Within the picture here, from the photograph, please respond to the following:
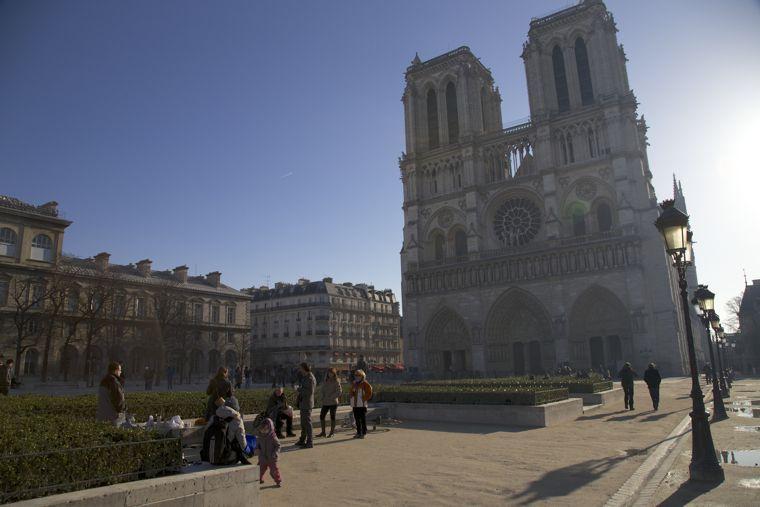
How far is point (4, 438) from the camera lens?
5.70 m

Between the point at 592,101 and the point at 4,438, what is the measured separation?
50530 millimetres

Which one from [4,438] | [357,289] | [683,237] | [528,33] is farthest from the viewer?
[357,289]

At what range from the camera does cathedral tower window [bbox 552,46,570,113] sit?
49406mm

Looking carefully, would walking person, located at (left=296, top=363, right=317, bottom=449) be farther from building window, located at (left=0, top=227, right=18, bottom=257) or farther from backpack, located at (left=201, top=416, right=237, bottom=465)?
building window, located at (left=0, top=227, right=18, bottom=257)

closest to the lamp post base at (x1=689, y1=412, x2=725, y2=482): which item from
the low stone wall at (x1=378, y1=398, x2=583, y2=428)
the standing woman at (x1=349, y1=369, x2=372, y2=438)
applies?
the low stone wall at (x1=378, y1=398, x2=583, y2=428)

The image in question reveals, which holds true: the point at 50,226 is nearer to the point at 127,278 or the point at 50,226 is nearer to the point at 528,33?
the point at 127,278

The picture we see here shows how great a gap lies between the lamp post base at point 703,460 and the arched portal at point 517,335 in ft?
125

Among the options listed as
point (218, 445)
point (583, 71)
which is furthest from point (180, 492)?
point (583, 71)

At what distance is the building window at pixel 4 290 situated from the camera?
3878 centimetres

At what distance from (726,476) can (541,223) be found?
4216 cm

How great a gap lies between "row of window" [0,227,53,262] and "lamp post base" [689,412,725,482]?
46.1m

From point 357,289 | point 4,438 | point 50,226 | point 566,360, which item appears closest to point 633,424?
point 4,438

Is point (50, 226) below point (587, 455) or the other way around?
the other way around

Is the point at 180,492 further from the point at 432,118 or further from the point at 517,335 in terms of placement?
the point at 432,118
